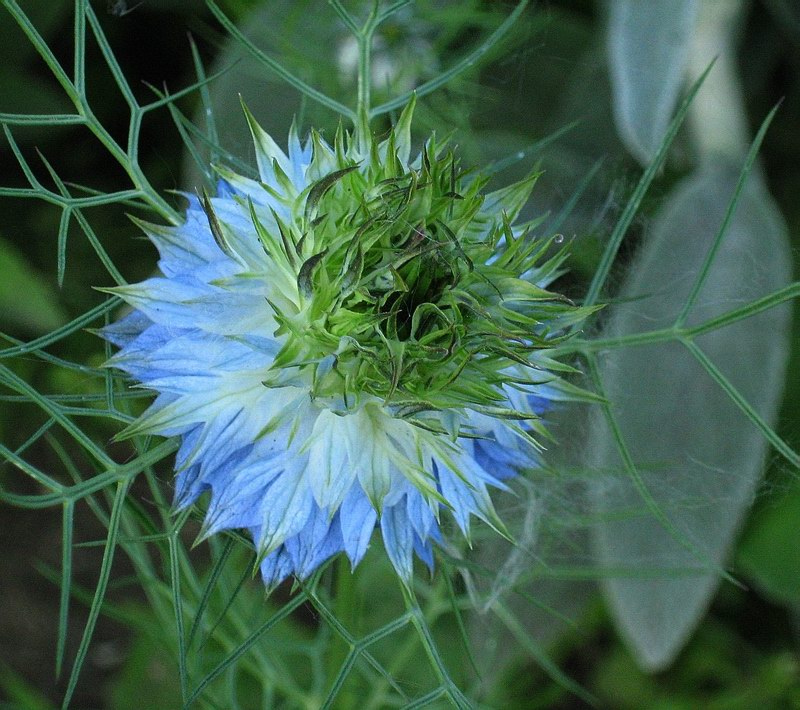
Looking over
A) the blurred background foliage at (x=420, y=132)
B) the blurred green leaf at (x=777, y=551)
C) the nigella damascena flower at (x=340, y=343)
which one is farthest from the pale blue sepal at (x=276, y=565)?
the blurred green leaf at (x=777, y=551)

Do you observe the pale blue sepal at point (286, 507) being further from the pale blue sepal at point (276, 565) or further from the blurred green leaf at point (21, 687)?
the blurred green leaf at point (21, 687)

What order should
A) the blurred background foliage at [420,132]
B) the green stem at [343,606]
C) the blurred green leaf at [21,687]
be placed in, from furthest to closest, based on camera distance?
the blurred green leaf at [21,687] < the blurred background foliage at [420,132] < the green stem at [343,606]

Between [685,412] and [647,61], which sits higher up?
[647,61]

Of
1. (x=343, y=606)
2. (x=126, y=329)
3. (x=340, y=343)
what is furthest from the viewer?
(x=343, y=606)

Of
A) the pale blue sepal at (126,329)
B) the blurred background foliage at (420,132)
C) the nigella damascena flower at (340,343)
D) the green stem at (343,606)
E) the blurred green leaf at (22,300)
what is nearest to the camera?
the nigella damascena flower at (340,343)

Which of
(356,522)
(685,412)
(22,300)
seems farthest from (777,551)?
(22,300)

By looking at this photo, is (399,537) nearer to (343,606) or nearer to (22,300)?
(343,606)

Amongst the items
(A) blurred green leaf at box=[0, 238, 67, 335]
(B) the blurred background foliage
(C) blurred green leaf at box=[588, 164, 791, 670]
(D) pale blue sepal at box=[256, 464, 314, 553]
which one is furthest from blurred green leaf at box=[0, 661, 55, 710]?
(D) pale blue sepal at box=[256, 464, 314, 553]

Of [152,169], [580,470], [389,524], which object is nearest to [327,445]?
[389,524]

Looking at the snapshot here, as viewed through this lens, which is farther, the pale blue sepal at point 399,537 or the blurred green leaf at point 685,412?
the blurred green leaf at point 685,412

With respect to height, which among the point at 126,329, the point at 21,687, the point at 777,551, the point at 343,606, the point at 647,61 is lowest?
the point at 777,551
